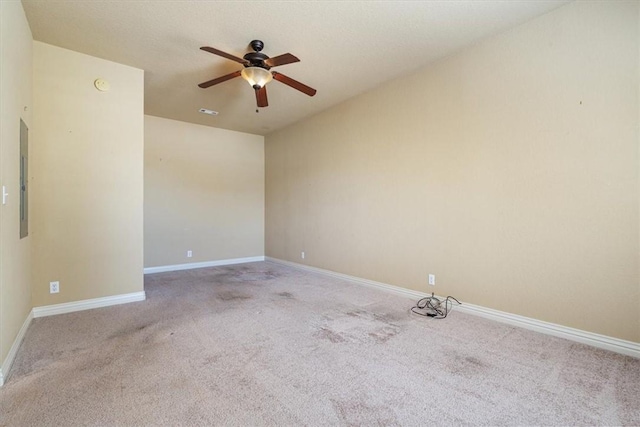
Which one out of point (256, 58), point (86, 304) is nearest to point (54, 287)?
point (86, 304)

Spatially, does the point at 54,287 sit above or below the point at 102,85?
below

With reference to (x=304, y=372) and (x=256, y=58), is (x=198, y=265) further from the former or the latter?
(x=304, y=372)

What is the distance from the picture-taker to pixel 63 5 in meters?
2.46

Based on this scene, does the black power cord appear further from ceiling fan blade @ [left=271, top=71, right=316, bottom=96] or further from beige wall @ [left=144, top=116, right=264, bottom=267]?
beige wall @ [left=144, top=116, right=264, bottom=267]

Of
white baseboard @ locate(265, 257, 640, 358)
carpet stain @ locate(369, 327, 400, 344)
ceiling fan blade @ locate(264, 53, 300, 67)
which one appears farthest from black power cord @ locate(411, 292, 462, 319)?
ceiling fan blade @ locate(264, 53, 300, 67)

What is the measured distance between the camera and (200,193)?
5.81 meters

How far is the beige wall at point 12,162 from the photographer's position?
6.41 ft

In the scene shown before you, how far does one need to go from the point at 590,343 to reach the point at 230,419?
277 centimetres

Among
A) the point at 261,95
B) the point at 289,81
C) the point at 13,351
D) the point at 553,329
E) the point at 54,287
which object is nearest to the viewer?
the point at 13,351

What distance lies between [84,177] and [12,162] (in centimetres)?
104

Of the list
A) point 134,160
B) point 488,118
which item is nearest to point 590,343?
point 488,118

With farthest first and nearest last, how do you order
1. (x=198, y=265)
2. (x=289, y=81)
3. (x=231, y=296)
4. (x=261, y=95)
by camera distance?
(x=198, y=265)
(x=231, y=296)
(x=261, y=95)
(x=289, y=81)

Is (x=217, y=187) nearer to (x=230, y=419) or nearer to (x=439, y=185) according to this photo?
(x=439, y=185)

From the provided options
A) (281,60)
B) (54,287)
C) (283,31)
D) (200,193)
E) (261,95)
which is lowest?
(54,287)
